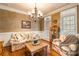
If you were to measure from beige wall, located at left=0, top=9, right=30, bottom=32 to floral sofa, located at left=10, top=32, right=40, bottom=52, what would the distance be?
0.38 feet

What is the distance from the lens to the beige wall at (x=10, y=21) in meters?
2.14

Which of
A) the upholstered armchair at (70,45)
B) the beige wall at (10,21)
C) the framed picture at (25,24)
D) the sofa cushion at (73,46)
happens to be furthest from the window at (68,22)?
the beige wall at (10,21)

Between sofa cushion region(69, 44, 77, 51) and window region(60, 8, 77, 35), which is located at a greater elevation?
window region(60, 8, 77, 35)

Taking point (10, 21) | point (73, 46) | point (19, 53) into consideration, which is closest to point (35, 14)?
point (10, 21)

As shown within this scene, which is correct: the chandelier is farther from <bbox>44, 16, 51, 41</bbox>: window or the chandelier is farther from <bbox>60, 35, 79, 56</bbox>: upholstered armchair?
<bbox>60, 35, 79, 56</bbox>: upholstered armchair

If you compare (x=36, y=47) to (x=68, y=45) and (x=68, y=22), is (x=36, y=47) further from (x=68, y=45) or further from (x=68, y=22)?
(x=68, y=22)

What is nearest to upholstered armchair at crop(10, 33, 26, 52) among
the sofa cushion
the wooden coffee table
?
the wooden coffee table

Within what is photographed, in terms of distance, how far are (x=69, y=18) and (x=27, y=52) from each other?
104 cm

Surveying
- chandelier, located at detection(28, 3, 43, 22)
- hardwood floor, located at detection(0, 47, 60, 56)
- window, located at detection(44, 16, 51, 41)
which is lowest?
hardwood floor, located at detection(0, 47, 60, 56)

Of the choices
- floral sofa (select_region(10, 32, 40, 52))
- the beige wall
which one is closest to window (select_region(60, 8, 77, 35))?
floral sofa (select_region(10, 32, 40, 52))

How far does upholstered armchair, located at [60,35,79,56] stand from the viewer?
7.11ft

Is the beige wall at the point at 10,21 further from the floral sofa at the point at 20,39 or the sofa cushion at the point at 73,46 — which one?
the sofa cushion at the point at 73,46

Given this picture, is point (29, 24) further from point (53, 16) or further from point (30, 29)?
point (53, 16)

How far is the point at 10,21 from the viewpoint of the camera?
2.15m
